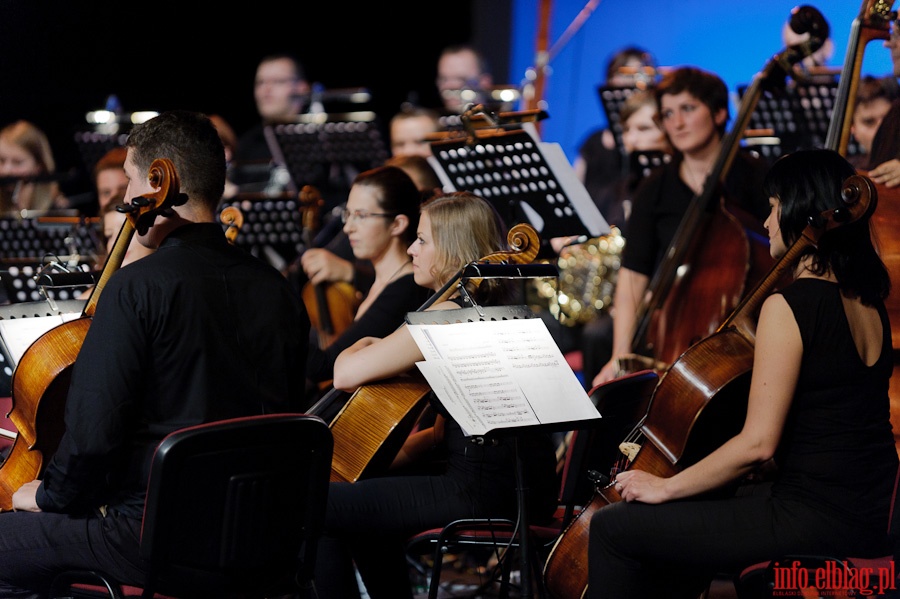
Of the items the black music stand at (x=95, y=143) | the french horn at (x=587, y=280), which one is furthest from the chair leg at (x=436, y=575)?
the black music stand at (x=95, y=143)

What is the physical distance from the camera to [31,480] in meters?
2.52

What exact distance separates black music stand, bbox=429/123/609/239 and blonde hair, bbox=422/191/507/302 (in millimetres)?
555

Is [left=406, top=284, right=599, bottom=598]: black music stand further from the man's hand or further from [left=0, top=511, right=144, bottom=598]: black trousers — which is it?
the man's hand

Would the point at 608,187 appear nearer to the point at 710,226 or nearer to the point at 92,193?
the point at 710,226

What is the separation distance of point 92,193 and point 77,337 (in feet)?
13.0

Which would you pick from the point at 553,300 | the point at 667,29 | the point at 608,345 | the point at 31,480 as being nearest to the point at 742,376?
the point at 31,480

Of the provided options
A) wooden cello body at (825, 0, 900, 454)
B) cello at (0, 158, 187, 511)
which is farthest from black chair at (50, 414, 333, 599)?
wooden cello body at (825, 0, 900, 454)

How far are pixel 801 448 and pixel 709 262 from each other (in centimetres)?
145

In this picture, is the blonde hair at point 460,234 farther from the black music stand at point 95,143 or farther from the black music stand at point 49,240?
the black music stand at point 95,143

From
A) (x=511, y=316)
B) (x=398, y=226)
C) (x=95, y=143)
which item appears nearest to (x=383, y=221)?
(x=398, y=226)

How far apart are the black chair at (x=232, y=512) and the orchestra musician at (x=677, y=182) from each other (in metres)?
1.84

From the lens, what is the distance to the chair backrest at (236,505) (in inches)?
82.0

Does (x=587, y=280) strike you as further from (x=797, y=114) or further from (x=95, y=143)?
(x=95, y=143)

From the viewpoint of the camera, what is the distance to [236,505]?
2.17 meters
